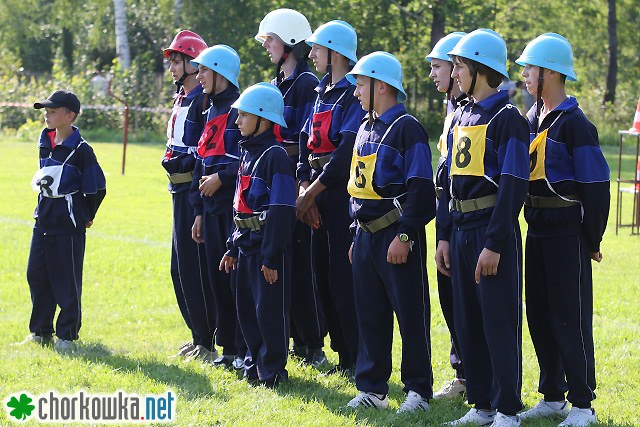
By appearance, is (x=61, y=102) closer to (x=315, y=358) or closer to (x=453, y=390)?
(x=315, y=358)

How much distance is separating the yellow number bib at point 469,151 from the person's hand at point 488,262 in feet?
1.52

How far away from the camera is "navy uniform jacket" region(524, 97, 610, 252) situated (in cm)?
593

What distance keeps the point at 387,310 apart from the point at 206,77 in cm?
238

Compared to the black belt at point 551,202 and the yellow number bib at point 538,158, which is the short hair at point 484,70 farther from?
the black belt at point 551,202

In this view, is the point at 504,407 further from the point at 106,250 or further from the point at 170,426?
the point at 106,250

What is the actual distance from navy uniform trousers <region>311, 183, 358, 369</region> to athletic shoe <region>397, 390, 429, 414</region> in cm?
103

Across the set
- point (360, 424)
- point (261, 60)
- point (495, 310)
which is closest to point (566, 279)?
point (495, 310)

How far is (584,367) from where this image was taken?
6.08 m

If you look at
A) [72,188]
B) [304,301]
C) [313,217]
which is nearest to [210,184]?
[313,217]

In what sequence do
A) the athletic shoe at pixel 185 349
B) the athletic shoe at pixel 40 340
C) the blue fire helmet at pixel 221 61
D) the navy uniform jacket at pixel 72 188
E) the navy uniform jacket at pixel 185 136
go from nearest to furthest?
the blue fire helmet at pixel 221 61 → the navy uniform jacket at pixel 185 136 → the athletic shoe at pixel 185 349 → the navy uniform jacket at pixel 72 188 → the athletic shoe at pixel 40 340

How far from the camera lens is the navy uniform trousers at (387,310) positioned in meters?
6.38

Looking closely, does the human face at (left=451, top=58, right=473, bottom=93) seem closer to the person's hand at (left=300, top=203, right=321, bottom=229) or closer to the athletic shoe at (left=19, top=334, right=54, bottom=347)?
the person's hand at (left=300, top=203, right=321, bottom=229)

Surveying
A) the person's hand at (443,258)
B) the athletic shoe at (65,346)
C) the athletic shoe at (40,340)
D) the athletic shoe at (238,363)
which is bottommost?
the athletic shoe at (40,340)

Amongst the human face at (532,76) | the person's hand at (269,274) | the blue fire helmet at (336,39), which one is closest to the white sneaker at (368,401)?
the person's hand at (269,274)
